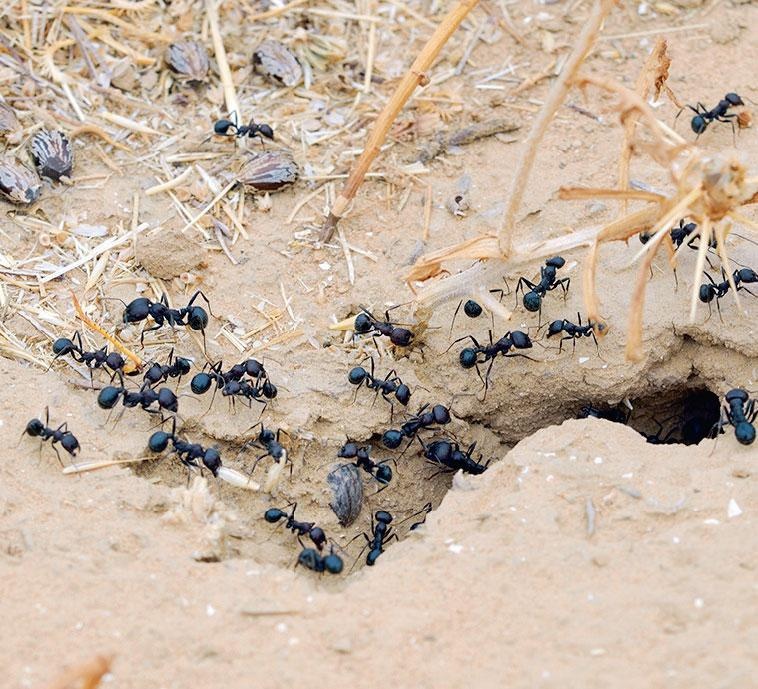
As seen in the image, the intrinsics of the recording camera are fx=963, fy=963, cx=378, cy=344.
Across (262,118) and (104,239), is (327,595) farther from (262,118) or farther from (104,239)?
(262,118)

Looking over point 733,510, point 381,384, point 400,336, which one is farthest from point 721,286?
point 381,384

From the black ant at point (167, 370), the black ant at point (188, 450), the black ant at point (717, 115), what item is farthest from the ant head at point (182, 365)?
the black ant at point (717, 115)

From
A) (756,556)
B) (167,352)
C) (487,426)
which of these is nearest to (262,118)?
(167,352)

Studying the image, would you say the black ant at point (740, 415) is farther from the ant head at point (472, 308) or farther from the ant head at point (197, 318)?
the ant head at point (197, 318)

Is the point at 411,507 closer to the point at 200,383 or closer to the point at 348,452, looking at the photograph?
the point at 348,452

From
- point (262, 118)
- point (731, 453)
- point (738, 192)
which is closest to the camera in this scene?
point (738, 192)
